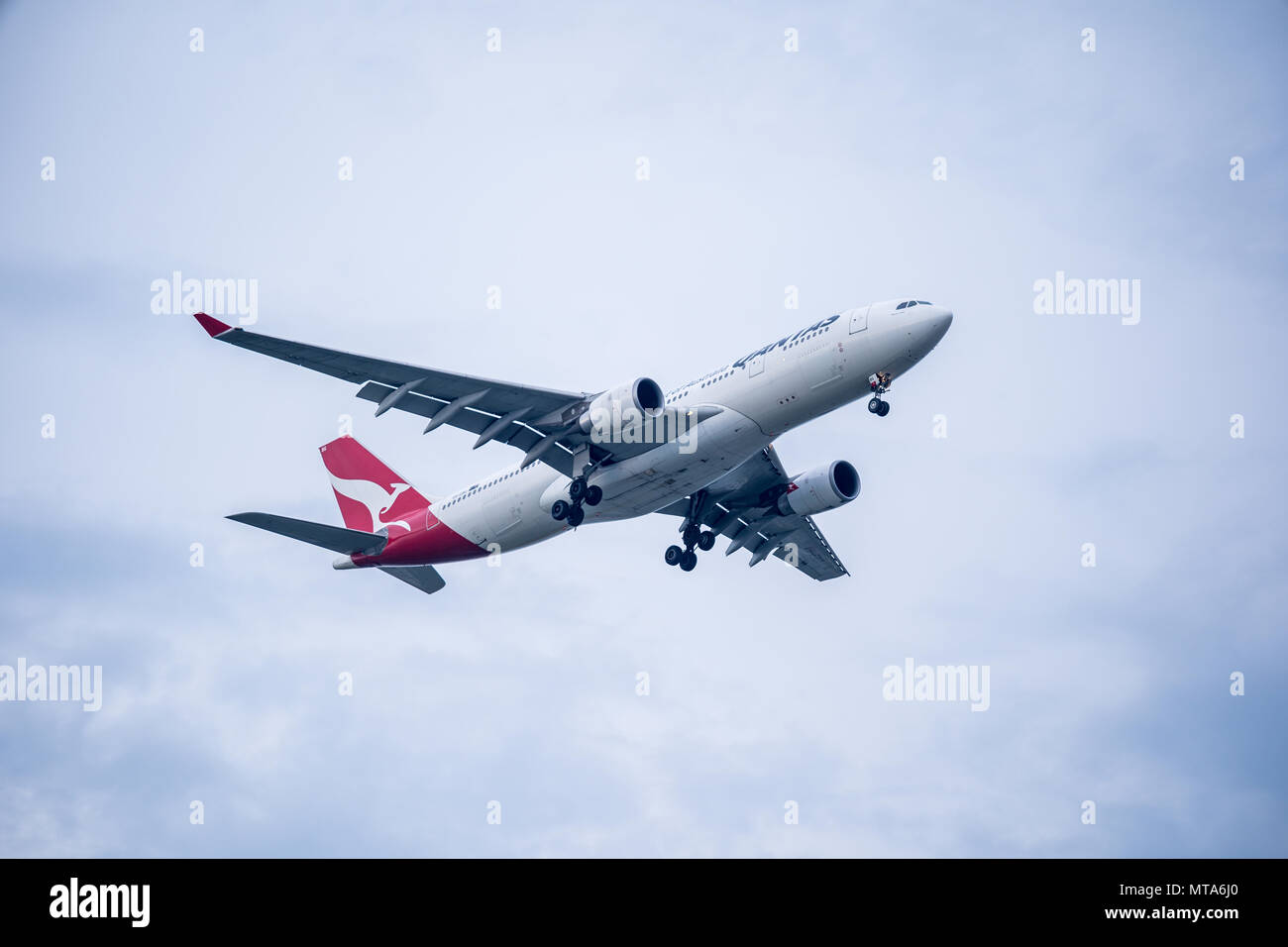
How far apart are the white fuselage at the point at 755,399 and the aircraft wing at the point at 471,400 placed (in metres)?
1.36

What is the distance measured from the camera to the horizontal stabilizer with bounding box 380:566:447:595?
46375mm

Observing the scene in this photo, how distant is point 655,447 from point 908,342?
7837mm

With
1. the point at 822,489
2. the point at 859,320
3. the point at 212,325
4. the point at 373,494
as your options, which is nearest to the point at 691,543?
the point at 822,489

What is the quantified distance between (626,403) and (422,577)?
1295cm

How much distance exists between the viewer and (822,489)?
44.1m

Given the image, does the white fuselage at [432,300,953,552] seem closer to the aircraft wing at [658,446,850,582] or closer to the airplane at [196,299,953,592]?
the airplane at [196,299,953,592]

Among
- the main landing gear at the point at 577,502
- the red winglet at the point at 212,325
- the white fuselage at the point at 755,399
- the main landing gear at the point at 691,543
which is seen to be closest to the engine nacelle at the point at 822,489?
the main landing gear at the point at 691,543

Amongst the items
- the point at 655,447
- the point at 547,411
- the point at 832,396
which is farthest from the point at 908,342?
the point at 547,411

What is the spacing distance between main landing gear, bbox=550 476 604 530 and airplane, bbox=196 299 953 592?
4 cm

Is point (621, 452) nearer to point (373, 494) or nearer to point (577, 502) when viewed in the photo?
point (577, 502)

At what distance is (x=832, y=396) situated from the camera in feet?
118

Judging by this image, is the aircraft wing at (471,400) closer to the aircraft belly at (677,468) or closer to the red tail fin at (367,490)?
the aircraft belly at (677,468)

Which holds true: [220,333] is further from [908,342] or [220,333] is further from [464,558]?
[908,342]

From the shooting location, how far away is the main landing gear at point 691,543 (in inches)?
1812
